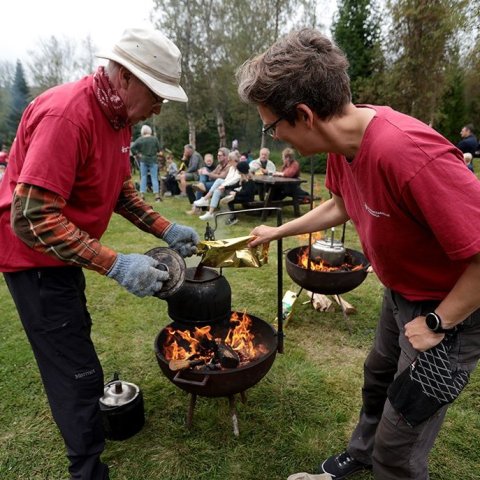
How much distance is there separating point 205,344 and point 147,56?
1827 mm

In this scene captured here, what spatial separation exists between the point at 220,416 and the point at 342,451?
894 mm

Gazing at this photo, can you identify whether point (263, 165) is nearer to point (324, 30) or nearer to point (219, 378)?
point (219, 378)

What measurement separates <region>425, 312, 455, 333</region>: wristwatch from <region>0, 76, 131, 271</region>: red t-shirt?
1.58m

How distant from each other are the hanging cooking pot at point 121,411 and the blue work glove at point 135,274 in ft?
3.66

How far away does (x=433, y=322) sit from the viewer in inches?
56.0

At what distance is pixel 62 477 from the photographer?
2.39 metres

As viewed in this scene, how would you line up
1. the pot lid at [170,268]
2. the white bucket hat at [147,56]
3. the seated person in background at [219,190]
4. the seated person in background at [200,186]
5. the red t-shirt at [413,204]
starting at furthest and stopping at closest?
the seated person in background at [200,186] → the seated person in background at [219,190] → the pot lid at [170,268] → the white bucket hat at [147,56] → the red t-shirt at [413,204]

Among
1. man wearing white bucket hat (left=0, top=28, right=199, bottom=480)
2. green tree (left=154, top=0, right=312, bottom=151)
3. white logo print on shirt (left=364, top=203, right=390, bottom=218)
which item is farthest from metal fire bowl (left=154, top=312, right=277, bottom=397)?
green tree (left=154, top=0, right=312, bottom=151)

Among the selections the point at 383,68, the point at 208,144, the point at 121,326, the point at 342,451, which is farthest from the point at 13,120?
the point at 342,451

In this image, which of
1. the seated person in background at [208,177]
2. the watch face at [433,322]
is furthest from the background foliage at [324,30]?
the watch face at [433,322]

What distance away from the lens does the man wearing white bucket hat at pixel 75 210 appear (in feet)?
5.35

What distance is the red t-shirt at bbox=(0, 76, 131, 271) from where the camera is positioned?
1.61 m

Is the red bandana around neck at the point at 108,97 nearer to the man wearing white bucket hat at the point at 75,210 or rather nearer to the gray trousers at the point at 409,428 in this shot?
the man wearing white bucket hat at the point at 75,210

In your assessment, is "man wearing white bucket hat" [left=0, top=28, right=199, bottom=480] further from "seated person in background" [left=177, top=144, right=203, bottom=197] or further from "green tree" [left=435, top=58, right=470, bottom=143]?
"green tree" [left=435, top=58, right=470, bottom=143]
